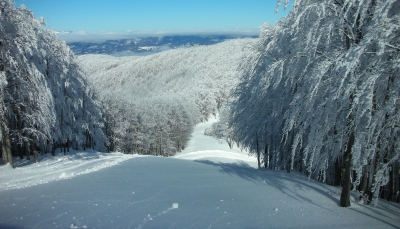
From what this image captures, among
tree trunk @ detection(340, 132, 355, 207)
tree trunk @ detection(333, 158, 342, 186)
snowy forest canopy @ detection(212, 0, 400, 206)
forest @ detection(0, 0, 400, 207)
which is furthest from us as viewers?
tree trunk @ detection(333, 158, 342, 186)

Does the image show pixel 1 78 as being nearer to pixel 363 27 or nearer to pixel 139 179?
pixel 139 179

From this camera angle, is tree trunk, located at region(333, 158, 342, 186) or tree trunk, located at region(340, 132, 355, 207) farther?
tree trunk, located at region(333, 158, 342, 186)

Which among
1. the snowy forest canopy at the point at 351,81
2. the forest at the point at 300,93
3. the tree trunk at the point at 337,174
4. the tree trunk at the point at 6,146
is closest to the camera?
the snowy forest canopy at the point at 351,81

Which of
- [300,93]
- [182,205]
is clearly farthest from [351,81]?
[182,205]

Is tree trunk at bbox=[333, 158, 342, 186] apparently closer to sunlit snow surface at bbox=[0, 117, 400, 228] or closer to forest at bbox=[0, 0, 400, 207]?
forest at bbox=[0, 0, 400, 207]

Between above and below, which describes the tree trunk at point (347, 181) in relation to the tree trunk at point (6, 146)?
above

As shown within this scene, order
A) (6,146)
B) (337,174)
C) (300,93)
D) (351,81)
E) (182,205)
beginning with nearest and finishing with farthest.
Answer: (351,81)
(182,205)
(300,93)
(337,174)
(6,146)

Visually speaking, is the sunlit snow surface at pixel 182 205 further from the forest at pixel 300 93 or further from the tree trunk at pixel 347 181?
the forest at pixel 300 93

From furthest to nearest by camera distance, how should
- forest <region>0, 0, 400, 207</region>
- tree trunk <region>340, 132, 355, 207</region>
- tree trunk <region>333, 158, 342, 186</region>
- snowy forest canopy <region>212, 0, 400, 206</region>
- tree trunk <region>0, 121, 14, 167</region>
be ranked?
1. tree trunk <region>0, 121, 14, 167</region>
2. tree trunk <region>333, 158, 342, 186</region>
3. tree trunk <region>340, 132, 355, 207</region>
4. forest <region>0, 0, 400, 207</region>
5. snowy forest canopy <region>212, 0, 400, 206</region>

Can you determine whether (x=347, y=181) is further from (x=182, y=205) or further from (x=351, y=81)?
(x=182, y=205)

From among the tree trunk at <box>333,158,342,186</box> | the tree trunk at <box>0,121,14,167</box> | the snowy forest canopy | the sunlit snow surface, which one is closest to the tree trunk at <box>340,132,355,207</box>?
the snowy forest canopy

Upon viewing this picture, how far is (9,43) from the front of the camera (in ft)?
38.6

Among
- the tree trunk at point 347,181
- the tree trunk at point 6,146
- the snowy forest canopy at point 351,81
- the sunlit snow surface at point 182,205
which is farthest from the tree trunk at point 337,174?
the tree trunk at point 6,146

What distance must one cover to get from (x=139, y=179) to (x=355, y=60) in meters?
7.02
